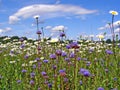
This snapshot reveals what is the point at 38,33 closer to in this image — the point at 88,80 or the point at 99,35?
the point at 88,80

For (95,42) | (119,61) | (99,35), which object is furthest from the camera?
(95,42)

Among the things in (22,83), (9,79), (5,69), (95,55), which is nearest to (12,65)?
(5,69)

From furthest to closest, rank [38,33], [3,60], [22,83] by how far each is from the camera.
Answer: [3,60], [38,33], [22,83]

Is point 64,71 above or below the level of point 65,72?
above

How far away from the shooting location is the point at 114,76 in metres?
5.20

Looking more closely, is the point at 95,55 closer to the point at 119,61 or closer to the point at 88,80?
the point at 119,61

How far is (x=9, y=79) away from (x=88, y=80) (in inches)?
69.7

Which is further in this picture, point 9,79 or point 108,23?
point 9,79

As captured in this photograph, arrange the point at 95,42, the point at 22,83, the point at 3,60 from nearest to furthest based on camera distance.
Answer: the point at 22,83 < the point at 3,60 < the point at 95,42

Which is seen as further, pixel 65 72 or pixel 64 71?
pixel 65 72

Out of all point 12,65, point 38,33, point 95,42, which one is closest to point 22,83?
point 38,33

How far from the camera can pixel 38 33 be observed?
5.46 metres

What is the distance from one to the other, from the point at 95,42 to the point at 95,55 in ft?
4.78

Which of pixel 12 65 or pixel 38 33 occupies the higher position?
pixel 38 33
